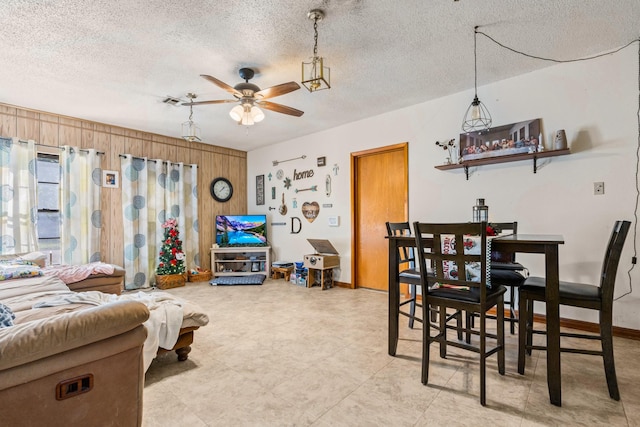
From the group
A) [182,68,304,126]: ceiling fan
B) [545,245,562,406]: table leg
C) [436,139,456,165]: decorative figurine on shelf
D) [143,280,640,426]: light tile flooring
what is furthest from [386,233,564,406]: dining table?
[182,68,304,126]: ceiling fan

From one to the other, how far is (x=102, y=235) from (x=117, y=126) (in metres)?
1.67

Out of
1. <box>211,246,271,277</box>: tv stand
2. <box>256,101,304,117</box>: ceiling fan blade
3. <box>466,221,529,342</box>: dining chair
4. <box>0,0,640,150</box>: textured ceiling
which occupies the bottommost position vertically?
<box>211,246,271,277</box>: tv stand

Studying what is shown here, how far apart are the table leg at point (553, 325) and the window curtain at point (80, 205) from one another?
5.20 meters

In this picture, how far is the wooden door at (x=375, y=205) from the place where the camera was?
13.7ft

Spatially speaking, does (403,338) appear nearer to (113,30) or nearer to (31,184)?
(113,30)

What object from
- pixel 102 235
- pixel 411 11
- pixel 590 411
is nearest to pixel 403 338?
pixel 590 411

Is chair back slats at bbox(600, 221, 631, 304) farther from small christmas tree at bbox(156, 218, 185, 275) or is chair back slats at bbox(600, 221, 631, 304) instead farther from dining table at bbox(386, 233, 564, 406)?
small christmas tree at bbox(156, 218, 185, 275)

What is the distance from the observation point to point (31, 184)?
12.6 ft

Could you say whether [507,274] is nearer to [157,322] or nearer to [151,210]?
[157,322]

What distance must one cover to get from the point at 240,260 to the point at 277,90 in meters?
3.59

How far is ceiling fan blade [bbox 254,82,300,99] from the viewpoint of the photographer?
2648 millimetres

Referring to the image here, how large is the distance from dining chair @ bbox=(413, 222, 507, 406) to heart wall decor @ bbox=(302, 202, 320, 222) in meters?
3.23

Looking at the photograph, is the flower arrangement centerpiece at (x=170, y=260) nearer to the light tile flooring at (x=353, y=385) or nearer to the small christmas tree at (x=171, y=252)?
the small christmas tree at (x=171, y=252)

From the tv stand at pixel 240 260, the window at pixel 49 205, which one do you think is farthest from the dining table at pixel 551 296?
the window at pixel 49 205
